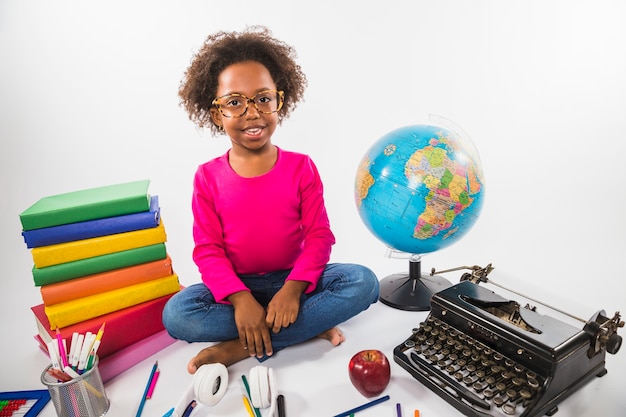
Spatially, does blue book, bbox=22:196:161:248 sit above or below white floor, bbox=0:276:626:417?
above

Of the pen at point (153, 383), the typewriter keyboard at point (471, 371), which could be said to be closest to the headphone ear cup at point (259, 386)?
the pen at point (153, 383)

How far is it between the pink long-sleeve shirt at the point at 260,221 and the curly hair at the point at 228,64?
317 mm

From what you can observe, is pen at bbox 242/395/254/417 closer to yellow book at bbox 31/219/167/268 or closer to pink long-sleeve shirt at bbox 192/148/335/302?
pink long-sleeve shirt at bbox 192/148/335/302

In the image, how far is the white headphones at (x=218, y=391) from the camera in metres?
1.65

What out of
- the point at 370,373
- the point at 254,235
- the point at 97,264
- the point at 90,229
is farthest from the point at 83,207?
the point at 370,373

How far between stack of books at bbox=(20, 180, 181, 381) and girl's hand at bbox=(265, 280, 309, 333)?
54 cm

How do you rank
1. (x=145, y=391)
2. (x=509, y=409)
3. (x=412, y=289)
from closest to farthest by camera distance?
(x=509, y=409), (x=145, y=391), (x=412, y=289)

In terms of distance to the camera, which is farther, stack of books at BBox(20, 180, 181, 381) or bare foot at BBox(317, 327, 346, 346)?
bare foot at BBox(317, 327, 346, 346)

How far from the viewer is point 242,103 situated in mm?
2037

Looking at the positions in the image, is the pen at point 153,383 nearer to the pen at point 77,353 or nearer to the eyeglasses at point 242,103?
the pen at point 77,353

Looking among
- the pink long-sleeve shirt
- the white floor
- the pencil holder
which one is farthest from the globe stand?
the pencil holder

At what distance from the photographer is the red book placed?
79.0 inches

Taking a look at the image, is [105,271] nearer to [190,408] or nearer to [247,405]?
[190,408]

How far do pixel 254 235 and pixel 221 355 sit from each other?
0.54 meters
